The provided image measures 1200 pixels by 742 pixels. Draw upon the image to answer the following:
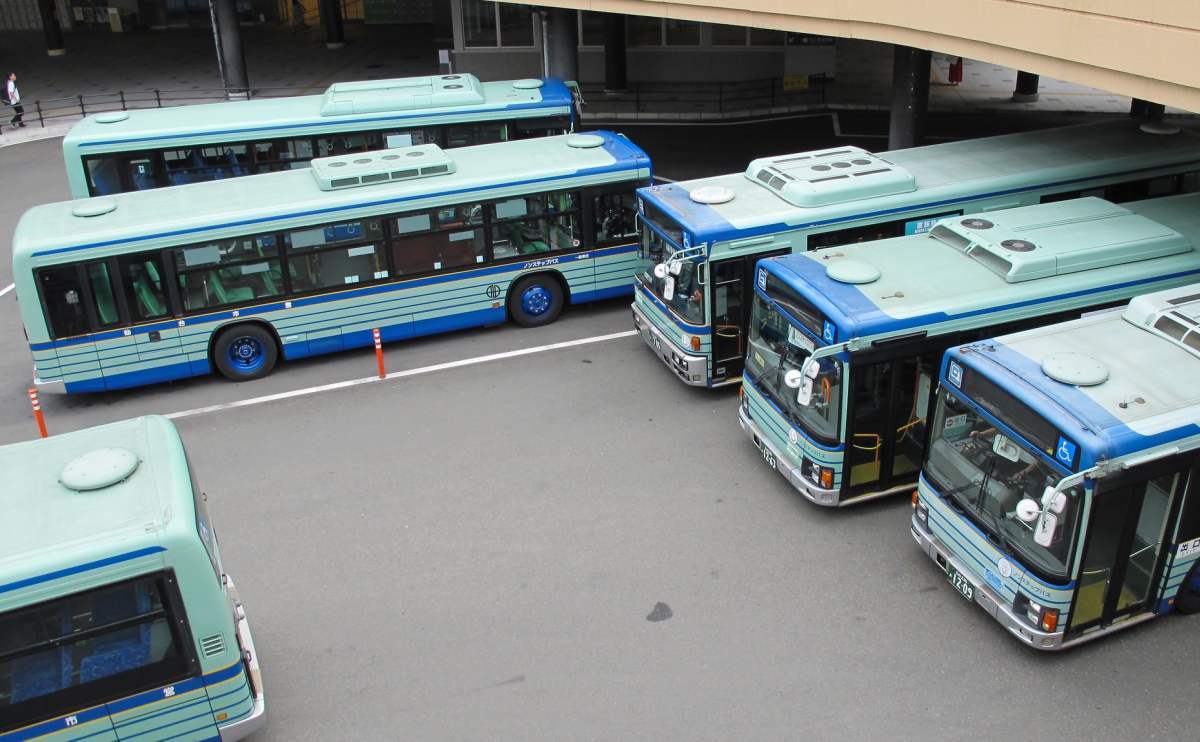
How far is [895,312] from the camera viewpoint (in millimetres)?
Answer: 9922

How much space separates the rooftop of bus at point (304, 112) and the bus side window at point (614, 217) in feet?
14.1

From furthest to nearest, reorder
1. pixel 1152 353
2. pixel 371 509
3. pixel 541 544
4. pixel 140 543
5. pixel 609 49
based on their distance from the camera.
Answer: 1. pixel 609 49
2. pixel 371 509
3. pixel 541 544
4. pixel 1152 353
5. pixel 140 543

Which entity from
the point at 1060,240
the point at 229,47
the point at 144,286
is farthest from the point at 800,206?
the point at 229,47

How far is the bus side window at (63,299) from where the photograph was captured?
42.9 feet

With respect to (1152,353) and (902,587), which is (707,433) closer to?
(902,587)

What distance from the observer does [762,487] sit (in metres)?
11.5

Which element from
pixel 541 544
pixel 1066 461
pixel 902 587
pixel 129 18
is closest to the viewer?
pixel 1066 461

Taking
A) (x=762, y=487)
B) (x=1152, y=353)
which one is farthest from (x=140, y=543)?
(x=1152, y=353)

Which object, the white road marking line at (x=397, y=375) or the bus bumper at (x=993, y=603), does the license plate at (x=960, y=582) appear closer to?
the bus bumper at (x=993, y=603)

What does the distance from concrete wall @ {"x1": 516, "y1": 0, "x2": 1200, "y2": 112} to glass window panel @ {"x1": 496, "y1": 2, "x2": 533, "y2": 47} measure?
14.4 metres

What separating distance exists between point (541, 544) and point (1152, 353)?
616 cm

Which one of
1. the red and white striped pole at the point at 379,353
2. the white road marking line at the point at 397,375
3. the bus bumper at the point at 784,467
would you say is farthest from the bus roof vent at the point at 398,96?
the bus bumper at the point at 784,467

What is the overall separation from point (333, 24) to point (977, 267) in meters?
32.7

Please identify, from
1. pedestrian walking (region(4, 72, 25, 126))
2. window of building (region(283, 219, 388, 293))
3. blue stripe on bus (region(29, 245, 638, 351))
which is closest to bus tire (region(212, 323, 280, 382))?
blue stripe on bus (region(29, 245, 638, 351))
